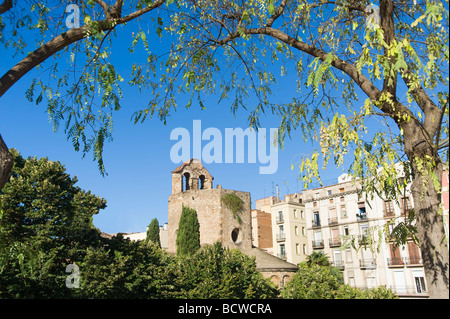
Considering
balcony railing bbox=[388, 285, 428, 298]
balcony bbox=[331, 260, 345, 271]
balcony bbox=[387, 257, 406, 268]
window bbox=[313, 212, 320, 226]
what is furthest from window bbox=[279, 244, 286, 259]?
balcony railing bbox=[388, 285, 428, 298]

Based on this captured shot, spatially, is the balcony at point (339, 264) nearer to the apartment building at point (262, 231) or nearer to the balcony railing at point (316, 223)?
the balcony railing at point (316, 223)

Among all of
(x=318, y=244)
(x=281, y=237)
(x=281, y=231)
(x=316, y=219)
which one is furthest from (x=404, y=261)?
(x=281, y=231)

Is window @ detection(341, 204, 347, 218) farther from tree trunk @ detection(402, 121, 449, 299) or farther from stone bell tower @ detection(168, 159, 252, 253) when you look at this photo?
tree trunk @ detection(402, 121, 449, 299)

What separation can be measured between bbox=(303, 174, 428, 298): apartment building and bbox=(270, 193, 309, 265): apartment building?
2.93 metres

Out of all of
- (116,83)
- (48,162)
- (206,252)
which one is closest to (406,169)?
(116,83)

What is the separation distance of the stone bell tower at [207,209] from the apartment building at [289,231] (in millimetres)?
9545

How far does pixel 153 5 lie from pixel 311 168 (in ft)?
10.7

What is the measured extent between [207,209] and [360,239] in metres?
12.7

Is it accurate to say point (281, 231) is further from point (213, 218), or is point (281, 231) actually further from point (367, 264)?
point (213, 218)

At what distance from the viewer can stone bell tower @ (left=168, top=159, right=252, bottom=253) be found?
3372cm

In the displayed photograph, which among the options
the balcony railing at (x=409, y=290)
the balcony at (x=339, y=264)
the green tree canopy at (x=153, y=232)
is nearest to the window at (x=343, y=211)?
the balcony at (x=339, y=264)

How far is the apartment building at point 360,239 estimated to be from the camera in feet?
109
